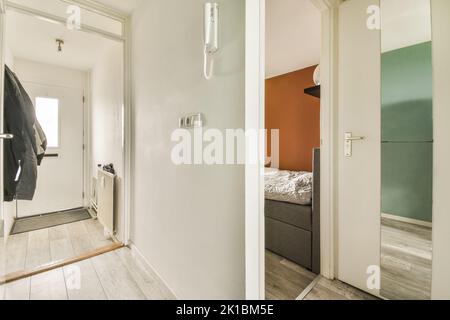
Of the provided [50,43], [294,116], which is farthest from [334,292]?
[50,43]

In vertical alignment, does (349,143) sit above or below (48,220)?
above

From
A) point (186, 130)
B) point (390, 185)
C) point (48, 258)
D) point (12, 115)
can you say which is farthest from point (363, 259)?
point (12, 115)

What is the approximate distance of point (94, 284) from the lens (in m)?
1.45

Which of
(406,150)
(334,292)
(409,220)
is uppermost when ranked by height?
(406,150)

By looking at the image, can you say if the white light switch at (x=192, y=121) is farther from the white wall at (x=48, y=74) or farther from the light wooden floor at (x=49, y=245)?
the white wall at (x=48, y=74)

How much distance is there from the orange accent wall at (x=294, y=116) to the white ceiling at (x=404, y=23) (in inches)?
15.0

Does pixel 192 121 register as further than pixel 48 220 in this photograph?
No

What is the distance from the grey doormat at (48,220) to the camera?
2519 millimetres

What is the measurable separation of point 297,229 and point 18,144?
2044mm

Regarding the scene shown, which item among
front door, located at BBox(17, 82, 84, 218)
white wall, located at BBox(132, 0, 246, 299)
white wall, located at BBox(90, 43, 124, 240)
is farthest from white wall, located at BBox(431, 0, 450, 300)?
front door, located at BBox(17, 82, 84, 218)

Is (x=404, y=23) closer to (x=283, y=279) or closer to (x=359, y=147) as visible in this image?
(x=359, y=147)

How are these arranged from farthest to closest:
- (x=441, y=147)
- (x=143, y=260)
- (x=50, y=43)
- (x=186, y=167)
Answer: (x=50, y=43) < (x=143, y=260) < (x=186, y=167) < (x=441, y=147)

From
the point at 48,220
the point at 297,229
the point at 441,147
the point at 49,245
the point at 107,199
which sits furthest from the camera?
the point at 48,220

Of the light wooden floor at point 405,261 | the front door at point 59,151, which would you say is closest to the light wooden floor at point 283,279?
the light wooden floor at point 405,261
